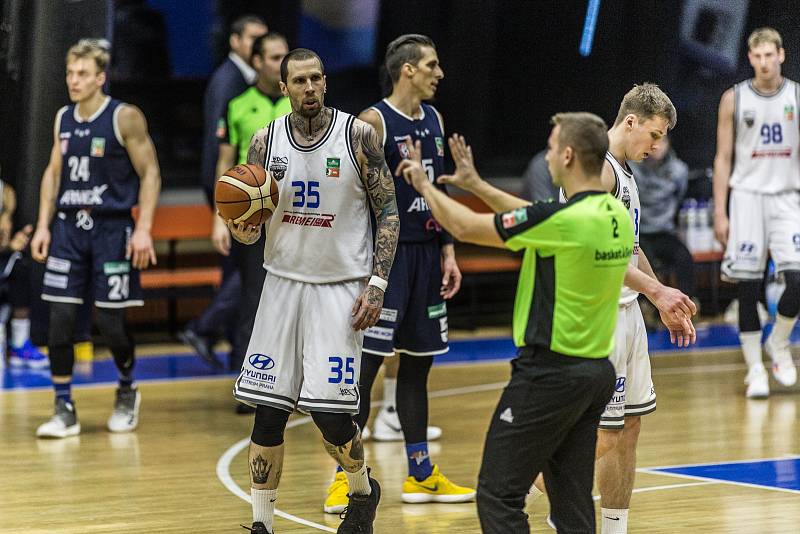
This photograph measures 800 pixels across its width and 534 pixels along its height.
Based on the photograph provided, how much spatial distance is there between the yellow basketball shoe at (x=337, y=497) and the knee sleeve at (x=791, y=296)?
4.04m

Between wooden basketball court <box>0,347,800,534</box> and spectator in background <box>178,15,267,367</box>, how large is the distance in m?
0.42

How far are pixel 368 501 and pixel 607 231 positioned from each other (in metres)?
1.88

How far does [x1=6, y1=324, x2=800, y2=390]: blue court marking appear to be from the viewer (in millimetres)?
10539

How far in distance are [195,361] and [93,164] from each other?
138 inches

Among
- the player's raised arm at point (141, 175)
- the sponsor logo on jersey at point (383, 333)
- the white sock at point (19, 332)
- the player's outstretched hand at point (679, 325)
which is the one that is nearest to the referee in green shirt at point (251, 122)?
the player's raised arm at point (141, 175)

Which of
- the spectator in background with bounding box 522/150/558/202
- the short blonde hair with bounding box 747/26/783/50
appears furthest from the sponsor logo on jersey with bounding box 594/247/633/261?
the spectator in background with bounding box 522/150/558/202

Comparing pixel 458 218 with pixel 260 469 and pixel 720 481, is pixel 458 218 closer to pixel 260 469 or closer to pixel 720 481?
pixel 260 469

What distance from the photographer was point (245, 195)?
5.26 m

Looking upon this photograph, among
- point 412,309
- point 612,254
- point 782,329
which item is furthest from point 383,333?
point 782,329

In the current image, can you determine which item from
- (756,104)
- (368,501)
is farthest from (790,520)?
(756,104)

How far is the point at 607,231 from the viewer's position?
4.37 meters

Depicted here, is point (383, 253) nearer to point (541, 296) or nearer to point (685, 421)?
point (541, 296)

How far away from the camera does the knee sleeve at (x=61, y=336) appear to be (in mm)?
8172

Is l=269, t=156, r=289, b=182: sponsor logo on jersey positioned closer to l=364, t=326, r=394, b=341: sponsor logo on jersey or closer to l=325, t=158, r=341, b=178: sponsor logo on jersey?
l=325, t=158, r=341, b=178: sponsor logo on jersey
